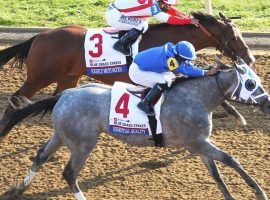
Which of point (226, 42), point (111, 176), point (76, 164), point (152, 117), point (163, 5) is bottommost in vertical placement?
point (111, 176)

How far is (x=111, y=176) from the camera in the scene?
813 cm

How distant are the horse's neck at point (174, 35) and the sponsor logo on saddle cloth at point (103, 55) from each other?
234mm

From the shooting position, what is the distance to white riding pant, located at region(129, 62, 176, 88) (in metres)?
7.38

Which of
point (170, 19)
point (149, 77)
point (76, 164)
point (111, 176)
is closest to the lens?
point (76, 164)

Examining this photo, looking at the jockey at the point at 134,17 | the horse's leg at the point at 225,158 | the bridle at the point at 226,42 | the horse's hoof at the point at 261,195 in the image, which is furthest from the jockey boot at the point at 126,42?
the horse's hoof at the point at 261,195

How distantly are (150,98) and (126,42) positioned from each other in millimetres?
1796

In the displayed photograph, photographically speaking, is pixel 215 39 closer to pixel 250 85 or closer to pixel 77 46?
pixel 77 46

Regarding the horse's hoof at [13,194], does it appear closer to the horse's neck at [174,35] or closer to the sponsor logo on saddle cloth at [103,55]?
the sponsor logo on saddle cloth at [103,55]

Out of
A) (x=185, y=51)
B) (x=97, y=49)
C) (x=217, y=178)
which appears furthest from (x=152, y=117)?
(x=97, y=49)

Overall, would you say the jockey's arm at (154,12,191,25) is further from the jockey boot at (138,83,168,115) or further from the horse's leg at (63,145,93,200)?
the horse's leg at (63,145,93,200)

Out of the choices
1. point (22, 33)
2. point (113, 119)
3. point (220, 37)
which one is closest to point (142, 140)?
point (113, 119)

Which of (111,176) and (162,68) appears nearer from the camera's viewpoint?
(162,68)

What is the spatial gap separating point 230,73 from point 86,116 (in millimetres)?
1431

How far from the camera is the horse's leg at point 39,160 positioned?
7.53 meters
